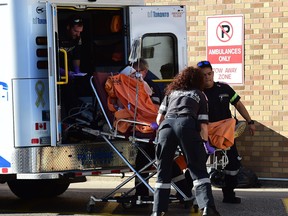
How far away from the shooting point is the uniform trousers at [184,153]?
26.8 ft

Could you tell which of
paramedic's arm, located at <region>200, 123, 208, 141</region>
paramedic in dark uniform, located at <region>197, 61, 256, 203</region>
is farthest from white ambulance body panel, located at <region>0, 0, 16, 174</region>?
paramedic in dark uniform, located at <region>197, 61, 256, 203</region>

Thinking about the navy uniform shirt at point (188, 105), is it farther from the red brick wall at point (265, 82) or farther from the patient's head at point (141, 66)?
the red brick wall at point (265, 82)

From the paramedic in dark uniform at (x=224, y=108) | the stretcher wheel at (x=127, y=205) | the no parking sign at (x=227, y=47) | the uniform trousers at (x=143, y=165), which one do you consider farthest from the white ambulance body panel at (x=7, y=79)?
the no parking sign at (x=227, y=47)

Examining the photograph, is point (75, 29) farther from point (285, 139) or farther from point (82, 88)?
point (285, 139)

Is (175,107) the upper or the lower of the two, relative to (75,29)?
lower

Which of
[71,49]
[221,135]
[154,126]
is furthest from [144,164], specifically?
[71,49]

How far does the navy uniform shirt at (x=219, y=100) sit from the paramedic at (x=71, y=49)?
1.68 metres

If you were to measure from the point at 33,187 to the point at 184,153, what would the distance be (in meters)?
3.25

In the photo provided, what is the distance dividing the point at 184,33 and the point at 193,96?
189cm

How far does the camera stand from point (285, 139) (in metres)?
11.6

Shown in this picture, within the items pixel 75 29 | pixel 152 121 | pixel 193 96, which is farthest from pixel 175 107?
pixel 75 29

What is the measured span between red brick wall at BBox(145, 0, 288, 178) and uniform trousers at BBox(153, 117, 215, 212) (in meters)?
3.70

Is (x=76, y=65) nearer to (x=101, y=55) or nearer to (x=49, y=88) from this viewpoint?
(x=101, y=55)

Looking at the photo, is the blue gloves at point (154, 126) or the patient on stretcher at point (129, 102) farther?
the patient on stretcher at point (129, 102)
